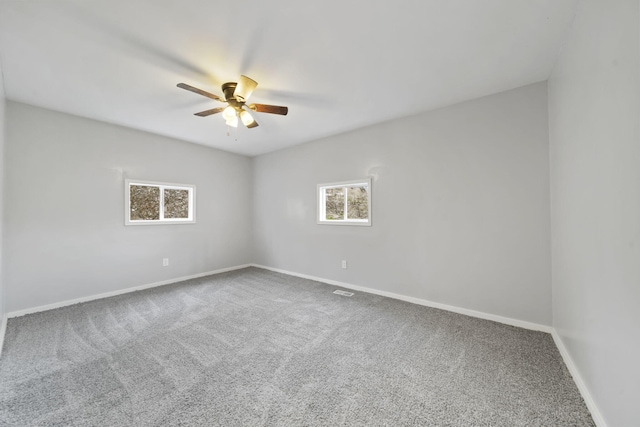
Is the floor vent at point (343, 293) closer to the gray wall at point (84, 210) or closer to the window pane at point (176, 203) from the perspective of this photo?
the gray wall at point (84, 210)

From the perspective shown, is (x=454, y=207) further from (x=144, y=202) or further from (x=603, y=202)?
(x=144, y=202)

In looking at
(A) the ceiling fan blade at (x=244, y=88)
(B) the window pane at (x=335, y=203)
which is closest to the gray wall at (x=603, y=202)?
(A) the ceiling fan blade at (x=244, y=88)

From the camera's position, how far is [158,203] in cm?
404

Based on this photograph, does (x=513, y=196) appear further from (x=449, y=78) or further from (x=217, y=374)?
(x=217, y=374)

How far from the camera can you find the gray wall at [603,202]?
106cm

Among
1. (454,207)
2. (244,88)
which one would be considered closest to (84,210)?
(244,88)

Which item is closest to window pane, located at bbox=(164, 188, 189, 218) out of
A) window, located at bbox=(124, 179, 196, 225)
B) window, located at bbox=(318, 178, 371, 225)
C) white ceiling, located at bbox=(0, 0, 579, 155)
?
window, located at bbox=(124, 179, 196, 225)

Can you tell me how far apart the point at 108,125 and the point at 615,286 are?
5326 mm

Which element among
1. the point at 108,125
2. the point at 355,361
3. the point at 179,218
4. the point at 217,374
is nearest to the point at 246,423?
the point at 217,374

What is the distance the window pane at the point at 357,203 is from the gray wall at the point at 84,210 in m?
2.76

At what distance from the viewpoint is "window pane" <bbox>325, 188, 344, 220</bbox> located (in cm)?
411

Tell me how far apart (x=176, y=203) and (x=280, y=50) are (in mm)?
3479

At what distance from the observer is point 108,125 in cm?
340

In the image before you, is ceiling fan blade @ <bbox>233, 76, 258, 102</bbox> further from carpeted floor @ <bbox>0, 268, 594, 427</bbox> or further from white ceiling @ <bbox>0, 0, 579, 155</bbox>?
carpeted floor @ <bbox>0, 268, 594, 427</bbox>
